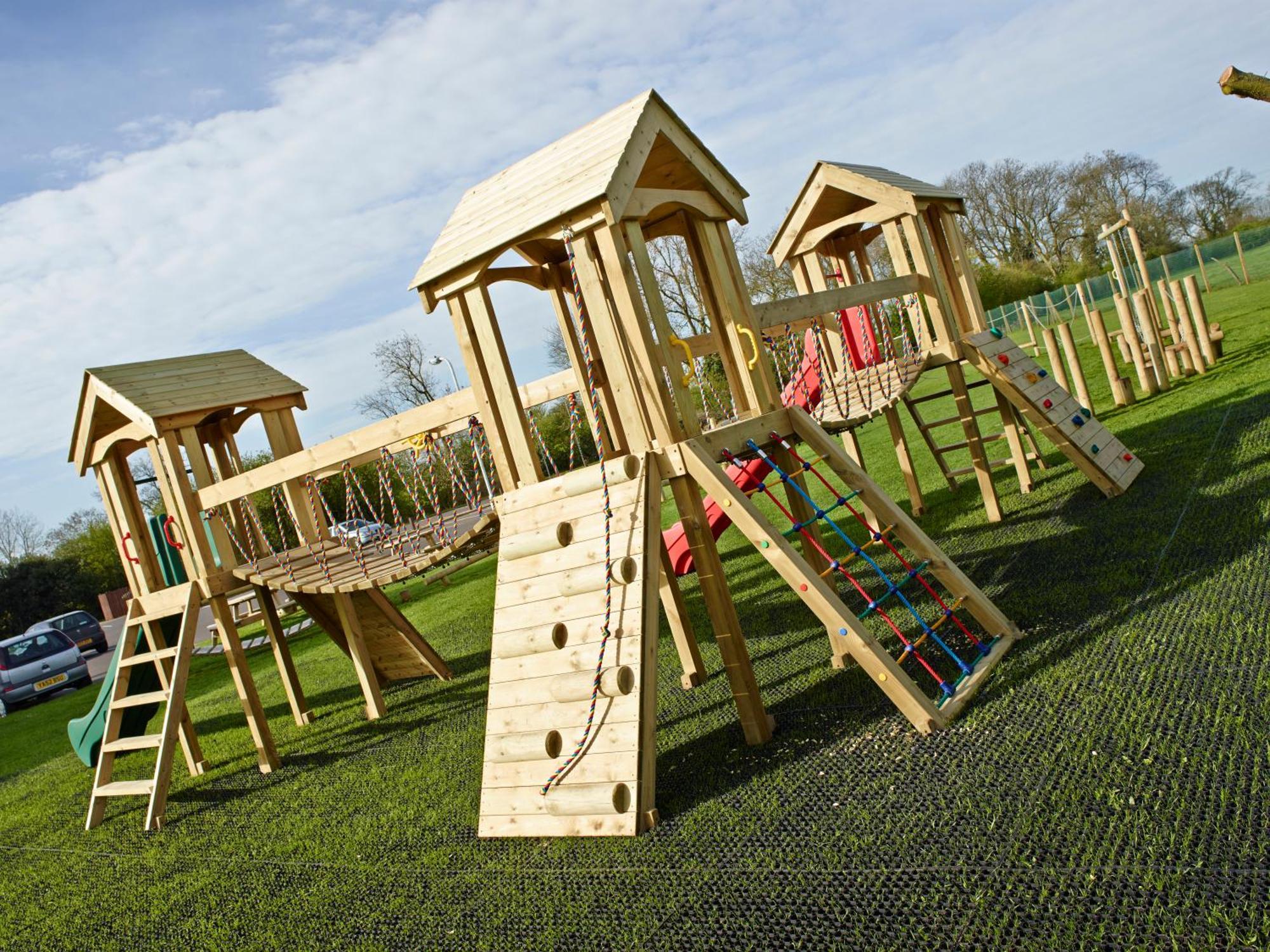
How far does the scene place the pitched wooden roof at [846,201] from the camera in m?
7.74

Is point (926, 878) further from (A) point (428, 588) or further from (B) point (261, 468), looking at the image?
(A) point (428, 588)

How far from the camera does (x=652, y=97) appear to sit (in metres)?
4.66

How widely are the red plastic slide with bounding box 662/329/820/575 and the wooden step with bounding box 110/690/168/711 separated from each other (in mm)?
3925

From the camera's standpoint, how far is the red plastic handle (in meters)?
7.17

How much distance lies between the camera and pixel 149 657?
682 centimetres

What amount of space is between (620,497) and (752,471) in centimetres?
278

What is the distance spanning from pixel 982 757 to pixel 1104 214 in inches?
1886

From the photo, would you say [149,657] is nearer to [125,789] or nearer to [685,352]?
[125,789]

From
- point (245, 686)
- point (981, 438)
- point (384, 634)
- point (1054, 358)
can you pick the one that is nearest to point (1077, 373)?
point (1054, 358)

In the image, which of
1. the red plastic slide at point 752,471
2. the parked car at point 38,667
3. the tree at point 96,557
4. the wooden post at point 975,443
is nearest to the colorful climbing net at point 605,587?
the red plastic slide at point 752,471

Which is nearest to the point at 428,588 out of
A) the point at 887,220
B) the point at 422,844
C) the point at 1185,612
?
the point at 887,220

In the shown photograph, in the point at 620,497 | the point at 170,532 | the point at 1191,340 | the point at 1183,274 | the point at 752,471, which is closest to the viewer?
the point at 620,497

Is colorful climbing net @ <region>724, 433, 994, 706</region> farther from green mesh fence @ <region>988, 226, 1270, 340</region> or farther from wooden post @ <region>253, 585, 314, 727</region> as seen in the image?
green mesh fence @ <region>988, 226, 1270, 340</region>

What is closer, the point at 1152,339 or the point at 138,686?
the point at 138,686
